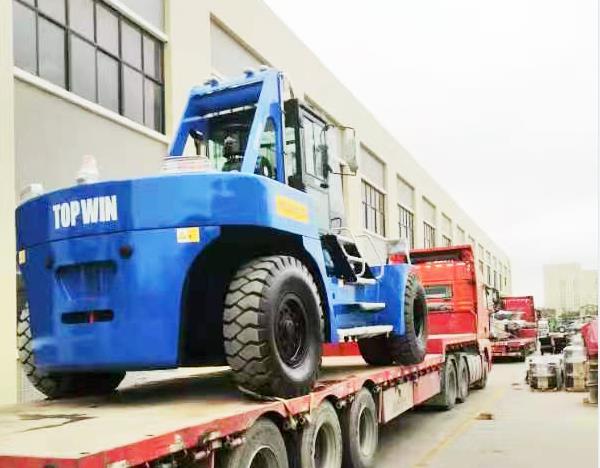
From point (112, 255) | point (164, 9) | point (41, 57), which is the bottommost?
point (112, 255)

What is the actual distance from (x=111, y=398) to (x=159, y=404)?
82 cm

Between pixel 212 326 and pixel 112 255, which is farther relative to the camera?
pixel 212 326

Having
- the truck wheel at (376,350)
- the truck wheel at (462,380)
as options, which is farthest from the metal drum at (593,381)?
the truck wheel at (376,350)

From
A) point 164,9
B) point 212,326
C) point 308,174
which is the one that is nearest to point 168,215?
point 212,326

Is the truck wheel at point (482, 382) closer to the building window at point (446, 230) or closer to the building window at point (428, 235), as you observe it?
the building window at point (428, 235)

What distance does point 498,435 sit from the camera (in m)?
9.77

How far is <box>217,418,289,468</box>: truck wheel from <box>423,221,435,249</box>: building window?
136 ft

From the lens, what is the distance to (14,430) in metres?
4.33

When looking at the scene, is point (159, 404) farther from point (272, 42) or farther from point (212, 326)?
point (272, 42)

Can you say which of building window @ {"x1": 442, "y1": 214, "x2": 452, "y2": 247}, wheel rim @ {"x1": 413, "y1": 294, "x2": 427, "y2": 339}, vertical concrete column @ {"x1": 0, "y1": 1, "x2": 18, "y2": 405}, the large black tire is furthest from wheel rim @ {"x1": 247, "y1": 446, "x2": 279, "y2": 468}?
building window @ {"x1": 442, "y1": 214, "x2": 452, "y2": 247}

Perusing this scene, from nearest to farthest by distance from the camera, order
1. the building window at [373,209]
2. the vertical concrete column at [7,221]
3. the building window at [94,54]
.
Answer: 1. the vertical concrete column at [7,221]
2. the building window at [94,54]
3. the building window at [373,209]

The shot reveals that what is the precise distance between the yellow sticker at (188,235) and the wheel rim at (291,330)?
842mm

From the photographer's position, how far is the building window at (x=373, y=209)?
31.8 meters

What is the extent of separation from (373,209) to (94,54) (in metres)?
21.9
